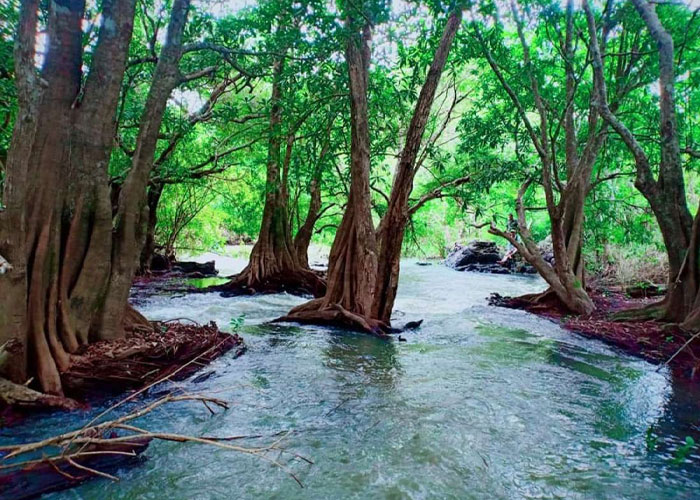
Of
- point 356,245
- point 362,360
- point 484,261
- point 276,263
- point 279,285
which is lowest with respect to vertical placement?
point 362,360

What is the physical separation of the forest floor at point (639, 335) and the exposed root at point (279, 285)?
571 centimetres

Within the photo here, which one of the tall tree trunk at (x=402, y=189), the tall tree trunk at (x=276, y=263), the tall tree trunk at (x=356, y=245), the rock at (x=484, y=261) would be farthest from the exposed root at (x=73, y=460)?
the rock at (x=484, y=261)

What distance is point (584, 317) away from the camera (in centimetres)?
859

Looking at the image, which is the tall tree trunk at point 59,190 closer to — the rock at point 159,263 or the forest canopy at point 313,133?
the forest canopy at point 313,133

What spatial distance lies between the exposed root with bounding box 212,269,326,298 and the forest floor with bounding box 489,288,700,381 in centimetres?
571

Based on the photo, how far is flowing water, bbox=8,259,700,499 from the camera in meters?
2.62

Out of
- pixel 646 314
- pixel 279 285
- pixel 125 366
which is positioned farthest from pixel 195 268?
pixel 646 314

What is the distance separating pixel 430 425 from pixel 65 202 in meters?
3.86

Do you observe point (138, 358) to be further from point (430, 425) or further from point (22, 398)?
point (430, 425)

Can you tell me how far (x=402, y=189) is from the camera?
698cm

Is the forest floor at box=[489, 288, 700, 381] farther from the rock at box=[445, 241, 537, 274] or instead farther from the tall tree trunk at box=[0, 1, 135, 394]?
the rock at box=[445, 241, 537, 274]

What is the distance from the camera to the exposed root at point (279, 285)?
1184cm

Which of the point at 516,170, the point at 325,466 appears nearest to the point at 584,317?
the point at 516,170

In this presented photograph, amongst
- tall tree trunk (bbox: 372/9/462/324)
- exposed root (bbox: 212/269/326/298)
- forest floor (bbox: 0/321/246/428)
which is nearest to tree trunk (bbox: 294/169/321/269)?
exposed root (bbox: 212/269/326/298)
